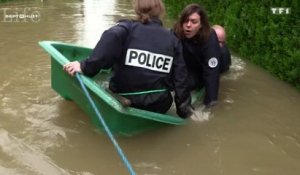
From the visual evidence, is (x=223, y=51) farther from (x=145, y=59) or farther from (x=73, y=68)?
(x=73, y=68)

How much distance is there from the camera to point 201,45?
550 cm

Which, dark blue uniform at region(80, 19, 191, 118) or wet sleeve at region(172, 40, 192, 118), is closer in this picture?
dark blue uniform at region(80, 19, 191, 118)

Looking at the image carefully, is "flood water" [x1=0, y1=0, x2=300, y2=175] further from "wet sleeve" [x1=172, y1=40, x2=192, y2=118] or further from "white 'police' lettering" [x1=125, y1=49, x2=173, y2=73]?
"white 'police' lettering" [x1=125, y1=49, x2=173, y2=73]

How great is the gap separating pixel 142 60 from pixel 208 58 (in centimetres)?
114

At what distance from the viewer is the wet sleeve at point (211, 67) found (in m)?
5.46

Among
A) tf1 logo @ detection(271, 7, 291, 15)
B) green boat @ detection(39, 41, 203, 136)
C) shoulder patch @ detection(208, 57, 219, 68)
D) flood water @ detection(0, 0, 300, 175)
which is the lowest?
flood water @ detection(0, 0, 300, 175)

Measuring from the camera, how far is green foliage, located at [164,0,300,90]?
662cm

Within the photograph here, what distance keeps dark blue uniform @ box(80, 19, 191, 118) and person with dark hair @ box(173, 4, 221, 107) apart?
1.92 ft

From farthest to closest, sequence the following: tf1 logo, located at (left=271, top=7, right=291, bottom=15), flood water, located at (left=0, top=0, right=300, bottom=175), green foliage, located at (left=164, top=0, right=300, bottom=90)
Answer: tf1 logo, located at (left=271, top=7, right=291, bottom=15) < green foliage, located at (left=164, top=0, right=300, bottom=90) < flood water, located at (left=0, top=0, right=300, bottom=175)

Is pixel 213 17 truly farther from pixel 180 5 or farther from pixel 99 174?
pixel 99 174

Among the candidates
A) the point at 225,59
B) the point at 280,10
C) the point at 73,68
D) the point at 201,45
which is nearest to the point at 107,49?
the point at 73,68

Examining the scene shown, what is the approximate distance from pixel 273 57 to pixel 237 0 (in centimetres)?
174

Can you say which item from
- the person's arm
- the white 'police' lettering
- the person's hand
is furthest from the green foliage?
the person's hand

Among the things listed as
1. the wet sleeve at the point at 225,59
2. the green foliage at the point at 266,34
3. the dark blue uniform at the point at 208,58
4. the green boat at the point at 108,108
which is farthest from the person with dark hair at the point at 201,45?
the green foliage at the point at 266,34
